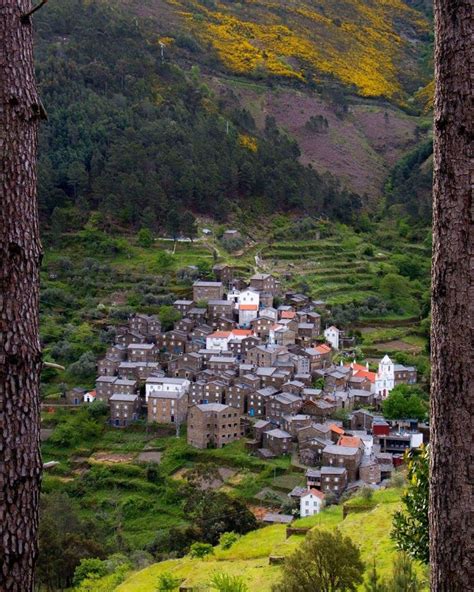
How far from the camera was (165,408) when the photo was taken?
27.5 metres

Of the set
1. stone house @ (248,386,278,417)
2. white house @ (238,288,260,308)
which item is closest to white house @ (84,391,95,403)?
stone house @ (248,386,278,417)

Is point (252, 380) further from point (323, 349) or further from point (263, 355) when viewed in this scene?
point (323, 349)

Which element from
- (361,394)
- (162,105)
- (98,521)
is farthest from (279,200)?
(98,521)

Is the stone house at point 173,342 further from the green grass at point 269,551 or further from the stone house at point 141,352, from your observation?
the green grass at point 269,551

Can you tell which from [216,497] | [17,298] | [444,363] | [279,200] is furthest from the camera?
[279,200]

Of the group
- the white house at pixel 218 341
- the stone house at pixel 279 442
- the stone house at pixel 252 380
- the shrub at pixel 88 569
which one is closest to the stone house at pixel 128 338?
the white house at pixel 218 341

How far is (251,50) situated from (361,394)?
54.5 m

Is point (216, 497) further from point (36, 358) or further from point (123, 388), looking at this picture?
point (36, 358)

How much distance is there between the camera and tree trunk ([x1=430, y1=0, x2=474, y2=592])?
2.63m

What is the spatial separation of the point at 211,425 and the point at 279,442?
2.26 m

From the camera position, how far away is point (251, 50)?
3012 inches

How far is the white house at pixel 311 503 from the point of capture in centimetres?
2078

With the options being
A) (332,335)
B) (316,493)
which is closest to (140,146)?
(332,335)

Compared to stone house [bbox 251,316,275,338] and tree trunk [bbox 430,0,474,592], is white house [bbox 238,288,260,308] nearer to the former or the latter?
stone house [bbox 251,316,275,338]
